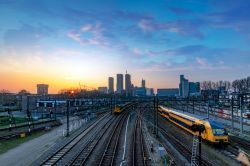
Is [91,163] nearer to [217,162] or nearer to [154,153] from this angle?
[154,153]

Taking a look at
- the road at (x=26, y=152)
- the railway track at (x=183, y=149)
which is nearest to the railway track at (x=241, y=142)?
the railway track at (x=183, y=149)

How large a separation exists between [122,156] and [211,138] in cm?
1244

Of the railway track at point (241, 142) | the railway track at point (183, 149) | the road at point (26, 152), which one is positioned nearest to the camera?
the railway track at point (183, 149)

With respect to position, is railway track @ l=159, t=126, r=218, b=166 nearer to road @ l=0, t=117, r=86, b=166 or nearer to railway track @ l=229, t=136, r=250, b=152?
railway track @ l=229, t=136, r=250, b=152

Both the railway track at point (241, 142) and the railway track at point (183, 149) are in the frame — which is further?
the railway track at point (241, 142)

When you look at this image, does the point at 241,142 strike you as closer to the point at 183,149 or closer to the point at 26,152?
the point at 183,149

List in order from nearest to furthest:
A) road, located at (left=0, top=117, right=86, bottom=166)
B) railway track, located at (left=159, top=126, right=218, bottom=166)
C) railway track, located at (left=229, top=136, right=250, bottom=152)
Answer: railway track, located at (left=159, top=126, right=218, bottom=166), road, located at (left=0, top=117, right=86, bottom=166), railway track, located at (left=229, top=136, right=250, bottom=152)

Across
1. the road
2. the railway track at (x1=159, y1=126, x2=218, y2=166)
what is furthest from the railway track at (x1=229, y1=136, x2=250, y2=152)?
the road

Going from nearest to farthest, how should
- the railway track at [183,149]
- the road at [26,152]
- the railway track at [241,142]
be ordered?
the railway track at [183,149] < the road at [26,152] < the railway track at [241,142]

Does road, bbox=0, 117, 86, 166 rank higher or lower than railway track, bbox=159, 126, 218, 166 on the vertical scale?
lower

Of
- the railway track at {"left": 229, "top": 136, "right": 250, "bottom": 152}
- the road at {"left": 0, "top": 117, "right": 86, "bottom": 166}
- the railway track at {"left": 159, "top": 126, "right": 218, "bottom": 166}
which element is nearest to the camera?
the railway track at {"left": 159, "top": 126, "right": 218, "bottom": 166}

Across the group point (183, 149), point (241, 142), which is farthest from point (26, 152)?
point (241, 142)

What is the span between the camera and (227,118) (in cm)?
9769

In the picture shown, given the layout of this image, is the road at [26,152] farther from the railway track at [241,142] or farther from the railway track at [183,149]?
the railway track at [241,142]
